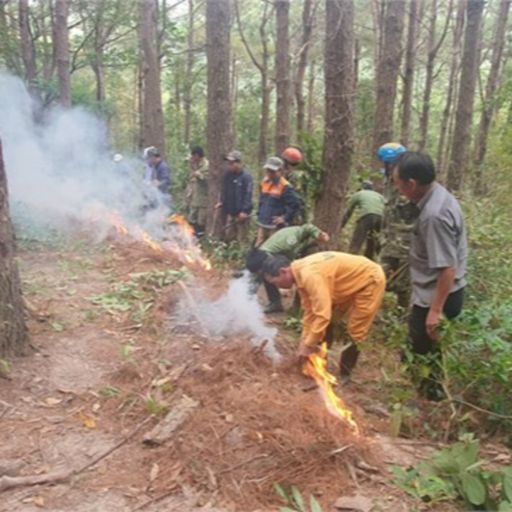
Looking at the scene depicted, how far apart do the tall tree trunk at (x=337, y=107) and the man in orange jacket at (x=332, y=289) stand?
2.42 metres

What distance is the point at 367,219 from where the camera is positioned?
748cm

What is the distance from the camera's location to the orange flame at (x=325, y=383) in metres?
3.85

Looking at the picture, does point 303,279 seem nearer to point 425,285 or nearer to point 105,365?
point 425,285

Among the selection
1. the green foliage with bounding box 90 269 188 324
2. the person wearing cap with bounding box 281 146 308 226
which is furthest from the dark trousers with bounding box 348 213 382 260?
the green foliage with bounding box 90 269 188 324

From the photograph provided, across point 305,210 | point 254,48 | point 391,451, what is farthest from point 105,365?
point 254,48

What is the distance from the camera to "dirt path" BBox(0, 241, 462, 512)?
3.21 m

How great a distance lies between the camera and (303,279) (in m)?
4.35

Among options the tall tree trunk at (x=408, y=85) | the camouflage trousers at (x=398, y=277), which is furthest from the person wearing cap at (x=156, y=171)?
the camouflage trousers at (x=398, y=277)

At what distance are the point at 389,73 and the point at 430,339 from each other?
261 inches

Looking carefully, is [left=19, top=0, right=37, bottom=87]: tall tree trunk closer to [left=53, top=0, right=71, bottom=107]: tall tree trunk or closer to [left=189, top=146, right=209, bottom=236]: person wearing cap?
[left=53, top=0, right=71, bottom=107]: tall tree trunk

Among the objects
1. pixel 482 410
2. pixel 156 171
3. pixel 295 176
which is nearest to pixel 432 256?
pixel 482 410

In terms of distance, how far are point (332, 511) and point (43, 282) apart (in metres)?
5.38

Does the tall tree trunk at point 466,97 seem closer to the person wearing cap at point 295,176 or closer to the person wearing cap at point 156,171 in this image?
the person wearing cap at point 295,176

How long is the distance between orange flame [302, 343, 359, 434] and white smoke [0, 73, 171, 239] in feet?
22.3
